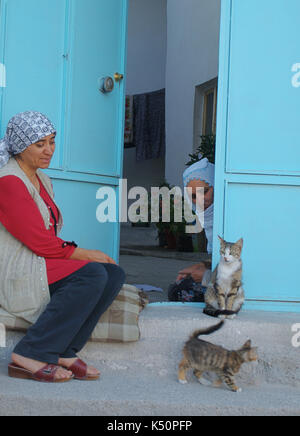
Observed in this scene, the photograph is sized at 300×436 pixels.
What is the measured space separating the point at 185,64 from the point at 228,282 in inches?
273

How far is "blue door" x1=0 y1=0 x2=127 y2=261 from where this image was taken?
10.6 ft

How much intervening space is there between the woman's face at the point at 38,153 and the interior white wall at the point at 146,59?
8704 millimetres

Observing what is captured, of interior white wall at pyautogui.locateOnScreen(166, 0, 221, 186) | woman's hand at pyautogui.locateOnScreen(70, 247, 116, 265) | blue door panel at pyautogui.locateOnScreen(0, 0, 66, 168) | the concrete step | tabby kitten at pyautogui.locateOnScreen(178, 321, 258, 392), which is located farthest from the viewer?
interior white wall at pyautogui.locateOnScreen(166, 0, 221, 186)

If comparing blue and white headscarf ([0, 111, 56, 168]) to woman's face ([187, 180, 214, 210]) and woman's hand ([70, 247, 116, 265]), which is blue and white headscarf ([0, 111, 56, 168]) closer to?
woman's hand ([70, 247, 116, 265])

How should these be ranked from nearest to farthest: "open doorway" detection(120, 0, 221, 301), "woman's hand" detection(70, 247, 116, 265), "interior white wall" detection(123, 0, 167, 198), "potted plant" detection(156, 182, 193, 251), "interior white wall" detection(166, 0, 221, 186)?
1. "woman's hand" detection(70, 247, 116, 265)
2. "open doorway" detection(120, 0, 221, 301)
3. "potted plant" detection(156, 182, 193, 251)
4. "interior white wall" detection(166, 0, 221, 186)
5. "interior white wall" detection(123, 0, 167, 198)

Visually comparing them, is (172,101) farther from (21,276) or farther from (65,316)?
(65,316)

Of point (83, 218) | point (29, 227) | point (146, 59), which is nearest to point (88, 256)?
point (29, 227)

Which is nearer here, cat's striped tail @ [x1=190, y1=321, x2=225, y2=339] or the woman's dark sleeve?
the woman's dark sleeve

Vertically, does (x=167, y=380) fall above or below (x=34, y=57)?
below

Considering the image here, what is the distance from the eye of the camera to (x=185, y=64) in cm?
912

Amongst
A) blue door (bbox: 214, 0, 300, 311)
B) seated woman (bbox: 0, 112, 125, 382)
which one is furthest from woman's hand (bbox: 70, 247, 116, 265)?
blue door (bbox: 214, 0, 300, 311)

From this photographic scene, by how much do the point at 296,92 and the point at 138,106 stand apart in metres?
7.63

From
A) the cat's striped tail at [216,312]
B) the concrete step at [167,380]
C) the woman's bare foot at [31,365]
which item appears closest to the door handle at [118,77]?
the concrete step at [167,380]

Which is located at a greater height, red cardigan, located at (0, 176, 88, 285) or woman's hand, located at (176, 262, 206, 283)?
red cardigan, located at (0, 176, 88, 285)
